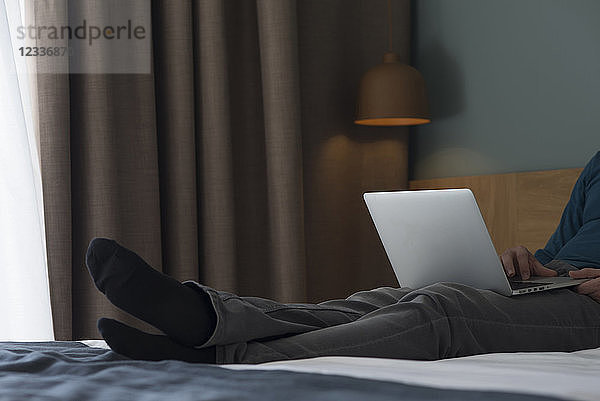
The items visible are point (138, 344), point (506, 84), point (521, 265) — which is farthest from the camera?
point (506, 84)

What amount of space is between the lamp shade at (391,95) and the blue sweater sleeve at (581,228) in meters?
0.79

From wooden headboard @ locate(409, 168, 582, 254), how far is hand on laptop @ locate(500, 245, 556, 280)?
32.0 inches

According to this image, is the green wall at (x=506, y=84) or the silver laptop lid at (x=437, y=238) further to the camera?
the green wall at (x=506, y=84)

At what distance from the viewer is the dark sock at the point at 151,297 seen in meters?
1.15

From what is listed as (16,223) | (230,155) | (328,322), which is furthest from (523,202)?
(16,223)

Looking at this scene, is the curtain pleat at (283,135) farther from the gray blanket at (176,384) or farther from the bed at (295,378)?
the gray blanket at (176,384)

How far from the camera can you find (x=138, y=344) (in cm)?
114

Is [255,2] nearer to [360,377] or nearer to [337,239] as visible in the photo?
[337,239]

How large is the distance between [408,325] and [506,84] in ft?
5.97

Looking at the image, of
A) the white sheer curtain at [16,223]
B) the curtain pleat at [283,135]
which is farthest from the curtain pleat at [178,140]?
the white sheer curtain at [16,223]

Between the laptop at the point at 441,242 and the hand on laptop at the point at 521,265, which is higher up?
the laptop at the point at 441,242

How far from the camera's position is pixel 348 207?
3.16 meters

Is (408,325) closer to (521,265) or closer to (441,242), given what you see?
(441,242)

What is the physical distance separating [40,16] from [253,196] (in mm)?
981
